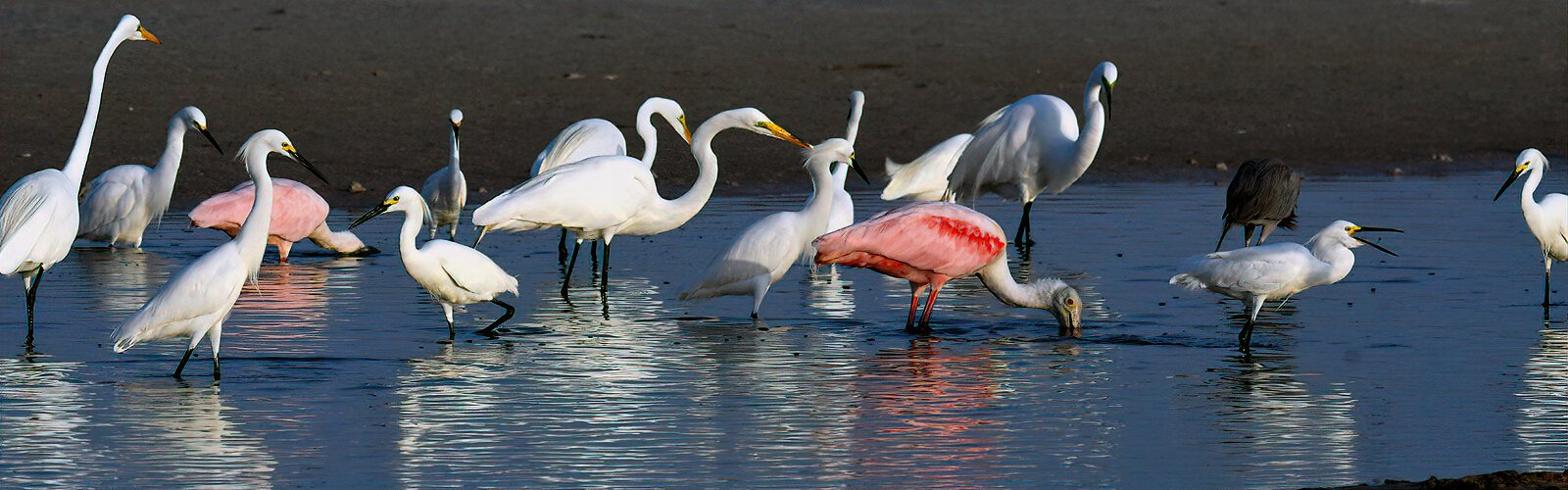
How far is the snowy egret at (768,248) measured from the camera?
9.66 meters

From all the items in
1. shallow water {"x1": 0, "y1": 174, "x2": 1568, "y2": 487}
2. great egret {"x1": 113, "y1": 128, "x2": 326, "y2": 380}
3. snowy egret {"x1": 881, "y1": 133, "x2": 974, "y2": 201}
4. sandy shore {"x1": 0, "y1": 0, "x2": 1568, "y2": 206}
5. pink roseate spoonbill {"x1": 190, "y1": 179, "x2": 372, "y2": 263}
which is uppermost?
sandy shore {"x1": 0, "y1": 0, "x2": 1568, "y2": 206}

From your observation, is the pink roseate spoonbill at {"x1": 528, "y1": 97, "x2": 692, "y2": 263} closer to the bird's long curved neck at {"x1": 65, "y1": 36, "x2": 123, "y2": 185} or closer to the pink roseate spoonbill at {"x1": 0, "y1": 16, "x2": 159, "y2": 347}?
the bird's long curved neck at {"x1": 65, "y1": 36, "x2": 123, "y2": 185}

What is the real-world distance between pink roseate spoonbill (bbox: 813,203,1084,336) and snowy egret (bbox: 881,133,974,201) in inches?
196

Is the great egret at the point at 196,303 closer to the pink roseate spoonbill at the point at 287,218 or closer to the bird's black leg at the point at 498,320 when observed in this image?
the bird's black leg at the point at 498,320

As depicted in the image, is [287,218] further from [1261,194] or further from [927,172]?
[1261,194]

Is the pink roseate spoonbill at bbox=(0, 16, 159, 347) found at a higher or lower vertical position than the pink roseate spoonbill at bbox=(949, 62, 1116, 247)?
lower

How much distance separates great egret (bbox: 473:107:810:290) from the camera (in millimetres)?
10797

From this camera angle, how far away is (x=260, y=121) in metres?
18.2

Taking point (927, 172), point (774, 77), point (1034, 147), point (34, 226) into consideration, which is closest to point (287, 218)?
point (34, 226)

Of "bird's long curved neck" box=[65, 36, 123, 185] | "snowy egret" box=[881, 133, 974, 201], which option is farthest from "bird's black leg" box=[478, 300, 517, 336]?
"snowy egret" box=[881, 133, 974, 201]

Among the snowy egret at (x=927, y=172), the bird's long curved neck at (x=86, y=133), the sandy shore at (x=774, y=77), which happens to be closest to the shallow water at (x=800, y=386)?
the bird's long curved neck at (x=86, y=133)

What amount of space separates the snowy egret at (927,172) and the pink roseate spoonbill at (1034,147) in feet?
0.49

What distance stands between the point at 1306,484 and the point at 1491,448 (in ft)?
2.91

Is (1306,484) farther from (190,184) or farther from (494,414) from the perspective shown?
(190,184)
